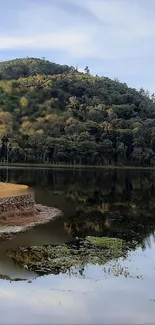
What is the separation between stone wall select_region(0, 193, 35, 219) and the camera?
2573cm

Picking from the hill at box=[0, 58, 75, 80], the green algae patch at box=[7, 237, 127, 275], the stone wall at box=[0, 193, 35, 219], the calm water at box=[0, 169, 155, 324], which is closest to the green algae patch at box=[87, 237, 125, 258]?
the green algae patch at box=[7, 237, 127, 275]

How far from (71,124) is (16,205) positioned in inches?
3795

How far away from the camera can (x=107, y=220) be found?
30.2 m

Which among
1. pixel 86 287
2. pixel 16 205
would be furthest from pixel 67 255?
pixel 16 205

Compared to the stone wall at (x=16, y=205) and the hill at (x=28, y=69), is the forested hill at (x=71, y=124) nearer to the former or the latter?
the hill at (x=28, y=69)

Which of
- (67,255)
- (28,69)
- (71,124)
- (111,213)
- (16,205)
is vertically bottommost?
(111,213)

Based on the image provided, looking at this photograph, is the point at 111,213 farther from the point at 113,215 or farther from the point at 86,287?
the point at 86,287

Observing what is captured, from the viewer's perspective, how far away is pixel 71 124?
122375 mm

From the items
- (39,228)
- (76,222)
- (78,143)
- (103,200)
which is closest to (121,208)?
(103,200)

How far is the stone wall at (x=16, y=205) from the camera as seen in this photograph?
2573 centimetres

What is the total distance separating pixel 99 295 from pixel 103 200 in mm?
27939

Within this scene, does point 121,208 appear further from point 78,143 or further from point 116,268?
point 78,143

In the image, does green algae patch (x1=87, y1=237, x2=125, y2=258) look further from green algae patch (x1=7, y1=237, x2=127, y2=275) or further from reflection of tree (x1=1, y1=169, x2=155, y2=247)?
reflection of tree (x1=1, y1=169, x2=155, y2=247)

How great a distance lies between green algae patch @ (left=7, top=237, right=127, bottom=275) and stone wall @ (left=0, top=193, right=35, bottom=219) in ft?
18.1
